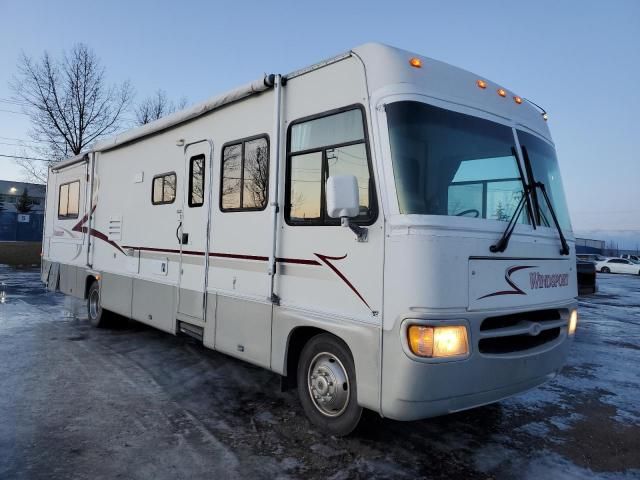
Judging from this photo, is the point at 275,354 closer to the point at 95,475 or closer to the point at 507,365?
the point at 95,475

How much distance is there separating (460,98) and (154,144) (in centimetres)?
463

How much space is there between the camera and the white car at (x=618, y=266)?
36500 mm

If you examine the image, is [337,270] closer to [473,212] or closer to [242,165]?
[473,212]

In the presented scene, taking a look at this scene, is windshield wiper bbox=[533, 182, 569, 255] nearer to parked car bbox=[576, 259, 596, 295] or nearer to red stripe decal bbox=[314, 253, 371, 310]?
red stripe decal bbox=[314, 253, 371, 310]

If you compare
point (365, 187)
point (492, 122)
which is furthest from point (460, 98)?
point (365, 187)

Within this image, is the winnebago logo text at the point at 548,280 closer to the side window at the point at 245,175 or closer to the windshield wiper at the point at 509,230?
the windshield wiper at the point at 509,230

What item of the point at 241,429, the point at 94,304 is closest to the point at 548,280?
the point at 241,429

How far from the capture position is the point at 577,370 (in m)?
6.79

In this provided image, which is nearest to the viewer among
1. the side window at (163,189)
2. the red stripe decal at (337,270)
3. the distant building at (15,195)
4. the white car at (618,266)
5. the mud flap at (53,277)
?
the red stripe decal at (337,270)

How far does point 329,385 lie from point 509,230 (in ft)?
6.27

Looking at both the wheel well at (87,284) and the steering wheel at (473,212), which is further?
the wheel well at (87,284)

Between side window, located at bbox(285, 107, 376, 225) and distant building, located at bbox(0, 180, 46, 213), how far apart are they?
168ft

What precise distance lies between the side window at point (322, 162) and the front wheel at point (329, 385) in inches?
42.0

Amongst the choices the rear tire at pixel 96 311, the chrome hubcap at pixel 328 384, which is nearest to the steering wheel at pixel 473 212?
the chrome hubcap at pixel 328 384
